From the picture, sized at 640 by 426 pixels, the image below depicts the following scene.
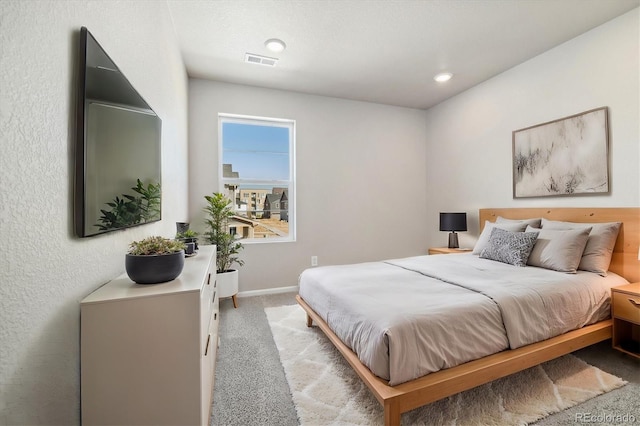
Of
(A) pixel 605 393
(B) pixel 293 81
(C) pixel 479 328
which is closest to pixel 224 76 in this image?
(B) pixel 293 81

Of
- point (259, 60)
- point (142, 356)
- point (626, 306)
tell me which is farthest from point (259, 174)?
point (626, 306)

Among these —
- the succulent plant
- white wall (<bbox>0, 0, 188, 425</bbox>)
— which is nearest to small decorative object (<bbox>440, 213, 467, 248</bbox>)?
the succulent plant

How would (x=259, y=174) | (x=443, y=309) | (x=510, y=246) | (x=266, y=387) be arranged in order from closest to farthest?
1. (x=443, y=309)
2. (x=266, y=387)
3. (x=510, y=246)
4. (x=259, y=174)

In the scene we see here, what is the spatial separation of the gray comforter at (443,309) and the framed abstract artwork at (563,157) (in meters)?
0.91

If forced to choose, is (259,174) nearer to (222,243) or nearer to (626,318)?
(222,243)

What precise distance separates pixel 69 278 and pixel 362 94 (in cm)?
386

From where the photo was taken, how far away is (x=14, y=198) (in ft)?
2.19

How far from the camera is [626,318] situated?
199cm

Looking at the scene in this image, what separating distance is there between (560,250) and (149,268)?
2941mm

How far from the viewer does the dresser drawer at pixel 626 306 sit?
1.94 meters

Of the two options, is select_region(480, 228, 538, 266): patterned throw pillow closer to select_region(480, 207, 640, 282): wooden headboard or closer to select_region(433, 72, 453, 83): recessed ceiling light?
select_region(480, 207, 640, 282): wooden headboard

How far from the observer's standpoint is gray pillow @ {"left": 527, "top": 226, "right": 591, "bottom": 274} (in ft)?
7.41

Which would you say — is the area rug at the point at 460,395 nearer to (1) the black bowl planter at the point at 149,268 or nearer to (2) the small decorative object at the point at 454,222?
(1) the black bowl planter at the point at 149,268

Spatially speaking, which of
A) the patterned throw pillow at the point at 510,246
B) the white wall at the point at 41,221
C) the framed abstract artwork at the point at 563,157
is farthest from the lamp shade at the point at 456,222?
the white wall at the point at 41,221
